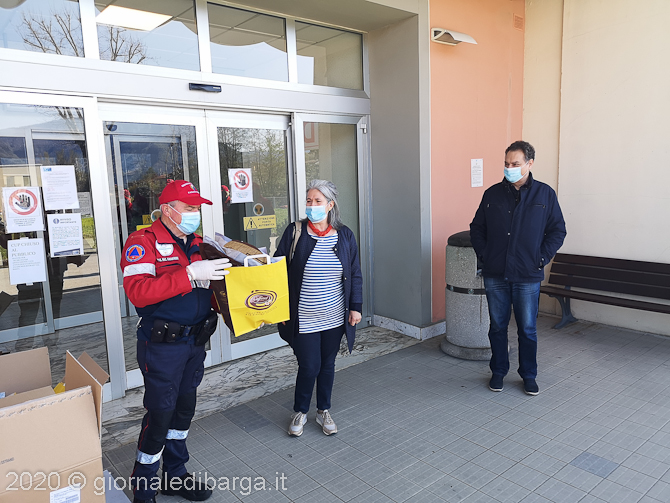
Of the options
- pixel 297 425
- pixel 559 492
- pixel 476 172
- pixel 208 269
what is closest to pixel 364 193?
pixel 476 172

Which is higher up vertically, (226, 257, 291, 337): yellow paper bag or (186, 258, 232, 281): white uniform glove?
(186, 258, 232, 281): white uniform glove

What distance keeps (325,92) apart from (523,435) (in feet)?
13.1

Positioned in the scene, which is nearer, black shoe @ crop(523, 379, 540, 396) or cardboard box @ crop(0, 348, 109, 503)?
cardboard box @ crop(0, 348, 109, 503)

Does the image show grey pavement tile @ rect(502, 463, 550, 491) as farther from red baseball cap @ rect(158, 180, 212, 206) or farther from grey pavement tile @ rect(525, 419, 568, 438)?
red baseball cap @ rect(158, 180, 212, 206)

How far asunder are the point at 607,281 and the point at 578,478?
11.2ft

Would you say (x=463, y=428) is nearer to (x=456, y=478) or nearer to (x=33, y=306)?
(x=456, y=478)

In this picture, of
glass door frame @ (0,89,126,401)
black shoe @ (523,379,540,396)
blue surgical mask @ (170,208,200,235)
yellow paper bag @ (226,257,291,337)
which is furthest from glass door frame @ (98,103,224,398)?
black shoe @ (523,379,540,396)

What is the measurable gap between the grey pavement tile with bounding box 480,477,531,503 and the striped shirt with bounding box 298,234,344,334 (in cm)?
143

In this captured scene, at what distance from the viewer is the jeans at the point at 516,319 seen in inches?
161

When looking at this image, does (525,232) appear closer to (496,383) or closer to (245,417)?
(496,383)

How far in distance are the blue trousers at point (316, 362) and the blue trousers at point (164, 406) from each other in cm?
82

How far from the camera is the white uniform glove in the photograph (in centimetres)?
250

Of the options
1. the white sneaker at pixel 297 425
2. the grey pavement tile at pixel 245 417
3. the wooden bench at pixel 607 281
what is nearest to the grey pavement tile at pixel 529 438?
the white sneaker at pixel 297 425

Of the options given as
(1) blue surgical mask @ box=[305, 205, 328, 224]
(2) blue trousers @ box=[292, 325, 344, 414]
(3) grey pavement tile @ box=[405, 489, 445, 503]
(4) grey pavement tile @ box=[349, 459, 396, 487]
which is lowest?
(3) grey pavement tile @ box=[405, 489, 445, 503]
